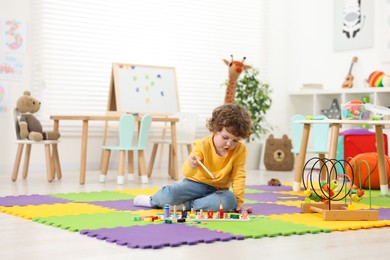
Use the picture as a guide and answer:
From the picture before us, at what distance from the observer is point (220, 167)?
3123 mm

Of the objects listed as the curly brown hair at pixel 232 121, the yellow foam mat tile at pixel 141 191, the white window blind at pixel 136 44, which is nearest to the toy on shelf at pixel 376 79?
the white window blind at pixel 136 44

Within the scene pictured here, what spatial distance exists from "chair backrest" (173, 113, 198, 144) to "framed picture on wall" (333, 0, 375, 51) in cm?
219

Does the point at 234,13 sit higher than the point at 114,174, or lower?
higher

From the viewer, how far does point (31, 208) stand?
10.8ft

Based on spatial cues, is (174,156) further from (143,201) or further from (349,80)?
(349,80)

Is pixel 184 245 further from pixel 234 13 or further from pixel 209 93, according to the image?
pixel 234 13

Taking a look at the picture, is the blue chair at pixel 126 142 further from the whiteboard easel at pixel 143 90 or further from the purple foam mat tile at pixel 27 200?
the purple foam mat tile at pixel 27 200

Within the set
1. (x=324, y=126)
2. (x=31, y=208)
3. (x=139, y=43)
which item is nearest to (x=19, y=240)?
(x=31, y=208)

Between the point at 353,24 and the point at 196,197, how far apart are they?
14.4ft

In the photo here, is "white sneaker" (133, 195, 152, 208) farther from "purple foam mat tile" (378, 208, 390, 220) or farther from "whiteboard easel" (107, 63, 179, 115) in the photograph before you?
"whiteboard easel" (107, 63, 179, 115)

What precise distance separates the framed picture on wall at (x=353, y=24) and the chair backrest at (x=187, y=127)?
2.19m

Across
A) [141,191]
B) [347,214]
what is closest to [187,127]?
[141,191]

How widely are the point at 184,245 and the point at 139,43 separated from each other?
4.61m

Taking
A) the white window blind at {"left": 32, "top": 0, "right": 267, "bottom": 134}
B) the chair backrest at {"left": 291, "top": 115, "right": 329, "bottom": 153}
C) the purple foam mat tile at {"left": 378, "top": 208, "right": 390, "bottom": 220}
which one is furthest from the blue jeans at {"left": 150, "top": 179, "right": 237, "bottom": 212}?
the white window blind at {"left": 32, "top": 0, "right": 267, "bottom": 134}
